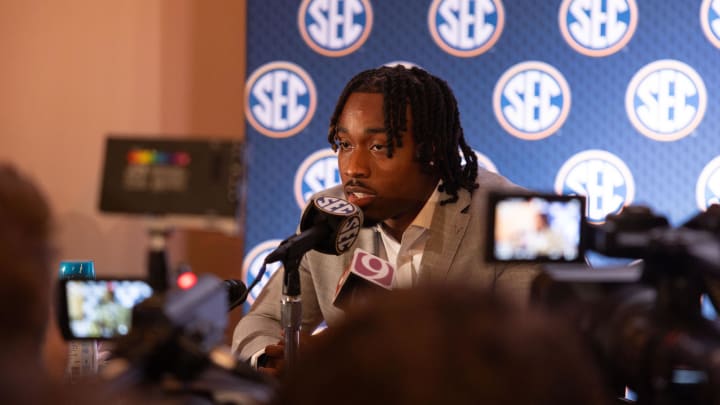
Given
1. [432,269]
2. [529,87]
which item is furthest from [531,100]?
[432,269]

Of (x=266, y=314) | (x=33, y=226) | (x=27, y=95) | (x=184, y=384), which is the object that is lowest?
(x=266, y=314)

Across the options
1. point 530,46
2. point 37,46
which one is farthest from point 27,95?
point 530,46

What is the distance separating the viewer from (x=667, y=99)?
2314mm

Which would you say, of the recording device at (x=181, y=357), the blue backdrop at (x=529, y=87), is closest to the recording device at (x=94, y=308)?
the recording device at (x=181, y=357)

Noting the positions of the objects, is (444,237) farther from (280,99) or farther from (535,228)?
(535,228)

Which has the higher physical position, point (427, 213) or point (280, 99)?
point (280, 99)

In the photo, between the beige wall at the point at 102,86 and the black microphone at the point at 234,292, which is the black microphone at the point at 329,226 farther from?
the beige wall at the point at 102,86

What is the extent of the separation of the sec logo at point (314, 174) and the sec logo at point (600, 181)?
63 cm

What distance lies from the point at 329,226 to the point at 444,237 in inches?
22.8

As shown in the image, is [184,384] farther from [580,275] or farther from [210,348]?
[580,275]

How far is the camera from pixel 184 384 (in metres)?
0.71

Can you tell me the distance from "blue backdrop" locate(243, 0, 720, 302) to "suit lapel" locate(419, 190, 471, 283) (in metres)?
0.53

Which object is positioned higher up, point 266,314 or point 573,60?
point 573,60

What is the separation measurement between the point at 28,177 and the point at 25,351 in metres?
0.15
